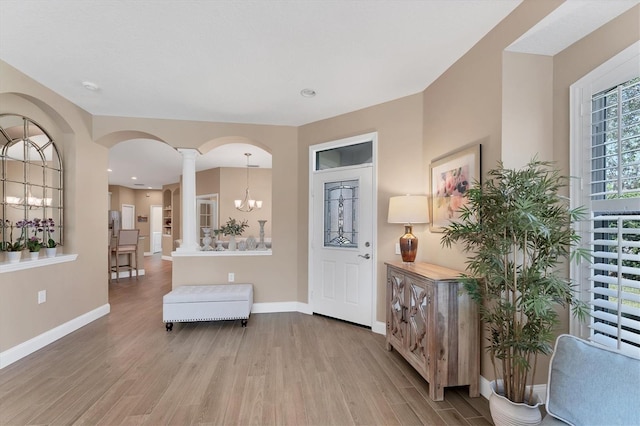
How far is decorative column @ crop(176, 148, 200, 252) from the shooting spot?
4.07 meters

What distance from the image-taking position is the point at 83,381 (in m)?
2.37

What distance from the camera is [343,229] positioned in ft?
12.5

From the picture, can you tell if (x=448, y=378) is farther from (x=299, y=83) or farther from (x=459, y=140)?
(x=299, y=83)

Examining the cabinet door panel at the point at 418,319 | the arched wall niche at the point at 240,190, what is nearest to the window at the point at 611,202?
the cabinet door panel at the point at 418,319

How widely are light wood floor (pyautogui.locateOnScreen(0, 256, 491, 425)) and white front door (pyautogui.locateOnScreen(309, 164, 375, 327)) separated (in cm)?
36

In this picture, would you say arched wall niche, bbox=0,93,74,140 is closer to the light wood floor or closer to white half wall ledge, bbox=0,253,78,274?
white half wall ledge, bbox=0,253,78,274

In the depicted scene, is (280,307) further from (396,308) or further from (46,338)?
(46,338)

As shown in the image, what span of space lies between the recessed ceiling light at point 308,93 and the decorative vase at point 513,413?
3.02 metres

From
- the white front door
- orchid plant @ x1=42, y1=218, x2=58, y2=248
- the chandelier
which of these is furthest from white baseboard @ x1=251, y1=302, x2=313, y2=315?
the chandelier

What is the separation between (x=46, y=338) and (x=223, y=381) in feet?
7.23

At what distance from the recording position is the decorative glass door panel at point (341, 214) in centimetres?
372

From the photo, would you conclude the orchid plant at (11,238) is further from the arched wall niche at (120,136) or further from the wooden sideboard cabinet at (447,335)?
the wooden sideboard cabinet at (447,335)

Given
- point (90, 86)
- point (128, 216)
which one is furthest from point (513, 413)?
point (128, 216)

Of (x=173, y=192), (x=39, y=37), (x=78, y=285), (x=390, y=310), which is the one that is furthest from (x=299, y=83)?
(x=173, y=192)
